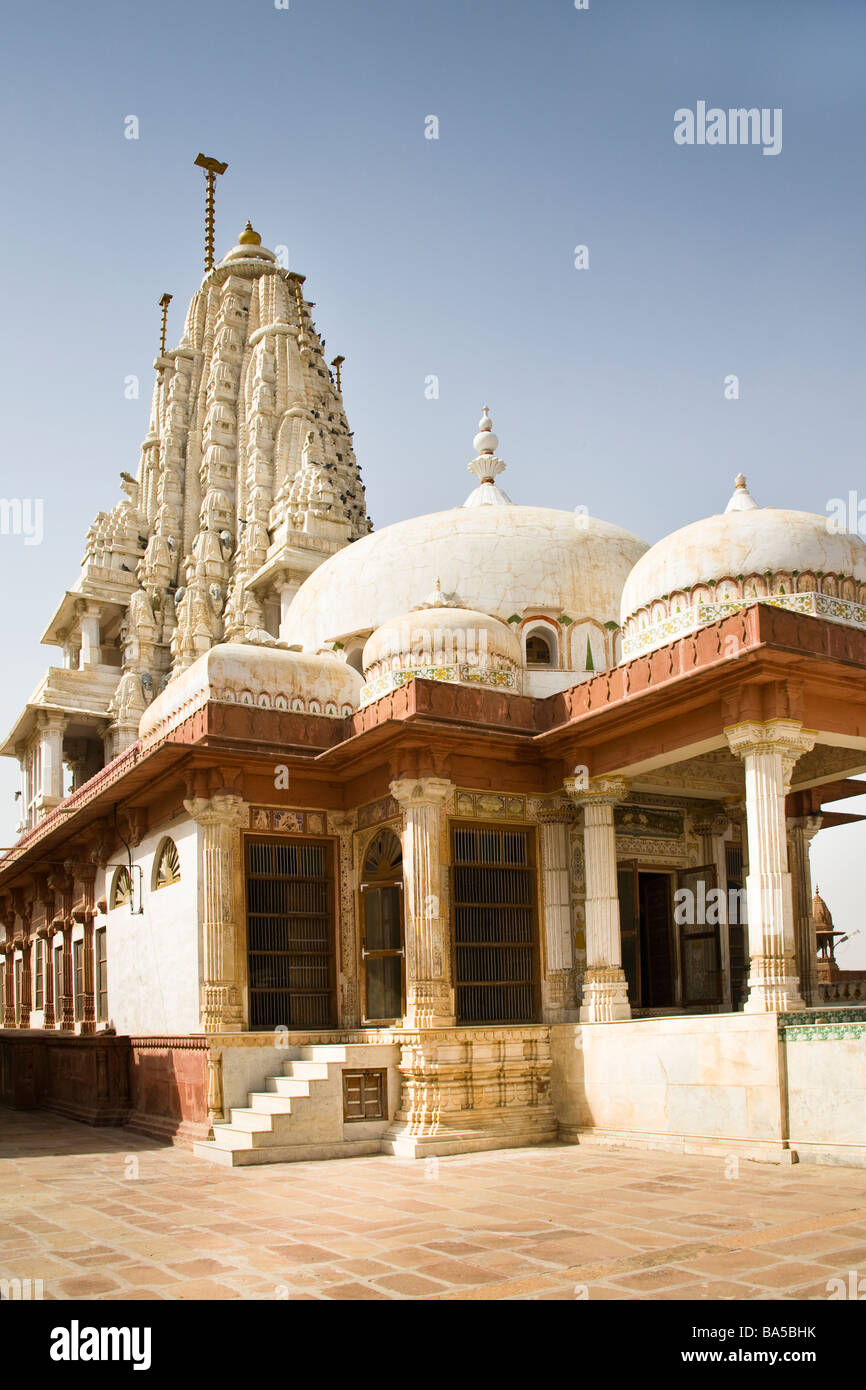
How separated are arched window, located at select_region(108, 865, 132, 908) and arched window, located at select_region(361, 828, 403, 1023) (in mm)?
3811

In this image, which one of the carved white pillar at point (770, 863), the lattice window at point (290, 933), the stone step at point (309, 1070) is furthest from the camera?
the lattice window at point (290, 933)

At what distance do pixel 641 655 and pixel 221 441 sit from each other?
2925 cm

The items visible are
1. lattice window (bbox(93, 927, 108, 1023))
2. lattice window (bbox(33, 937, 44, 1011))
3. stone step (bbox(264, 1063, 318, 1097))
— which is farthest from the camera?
lattice window (bbox(33, 937, 44, 1011))

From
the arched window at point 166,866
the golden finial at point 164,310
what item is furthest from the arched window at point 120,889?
the golden finial at point 164,310

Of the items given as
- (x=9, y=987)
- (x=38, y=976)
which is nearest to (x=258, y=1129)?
(x=38, y=976)

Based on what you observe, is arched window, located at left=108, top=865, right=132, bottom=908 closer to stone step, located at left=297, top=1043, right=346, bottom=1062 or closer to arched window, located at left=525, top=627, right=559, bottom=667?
stone step, located at left=297, top=1043, right=346, bottom=1062

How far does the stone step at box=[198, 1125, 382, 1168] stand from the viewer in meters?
12.1

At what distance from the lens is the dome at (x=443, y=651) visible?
15.2 meters

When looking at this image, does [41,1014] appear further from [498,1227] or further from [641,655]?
[498,1227]

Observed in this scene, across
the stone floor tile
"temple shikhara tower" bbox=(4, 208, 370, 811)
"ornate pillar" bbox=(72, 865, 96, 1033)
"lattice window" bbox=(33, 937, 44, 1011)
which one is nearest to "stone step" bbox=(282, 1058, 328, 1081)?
the stone floor tile

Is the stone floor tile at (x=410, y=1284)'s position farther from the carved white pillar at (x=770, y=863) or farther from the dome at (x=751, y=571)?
the dome at (x=751, y=571)

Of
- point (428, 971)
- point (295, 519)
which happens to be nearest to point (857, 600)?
point (428, 971)

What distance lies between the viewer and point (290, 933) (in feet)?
48.4

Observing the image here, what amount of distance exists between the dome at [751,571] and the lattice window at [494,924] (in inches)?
111
